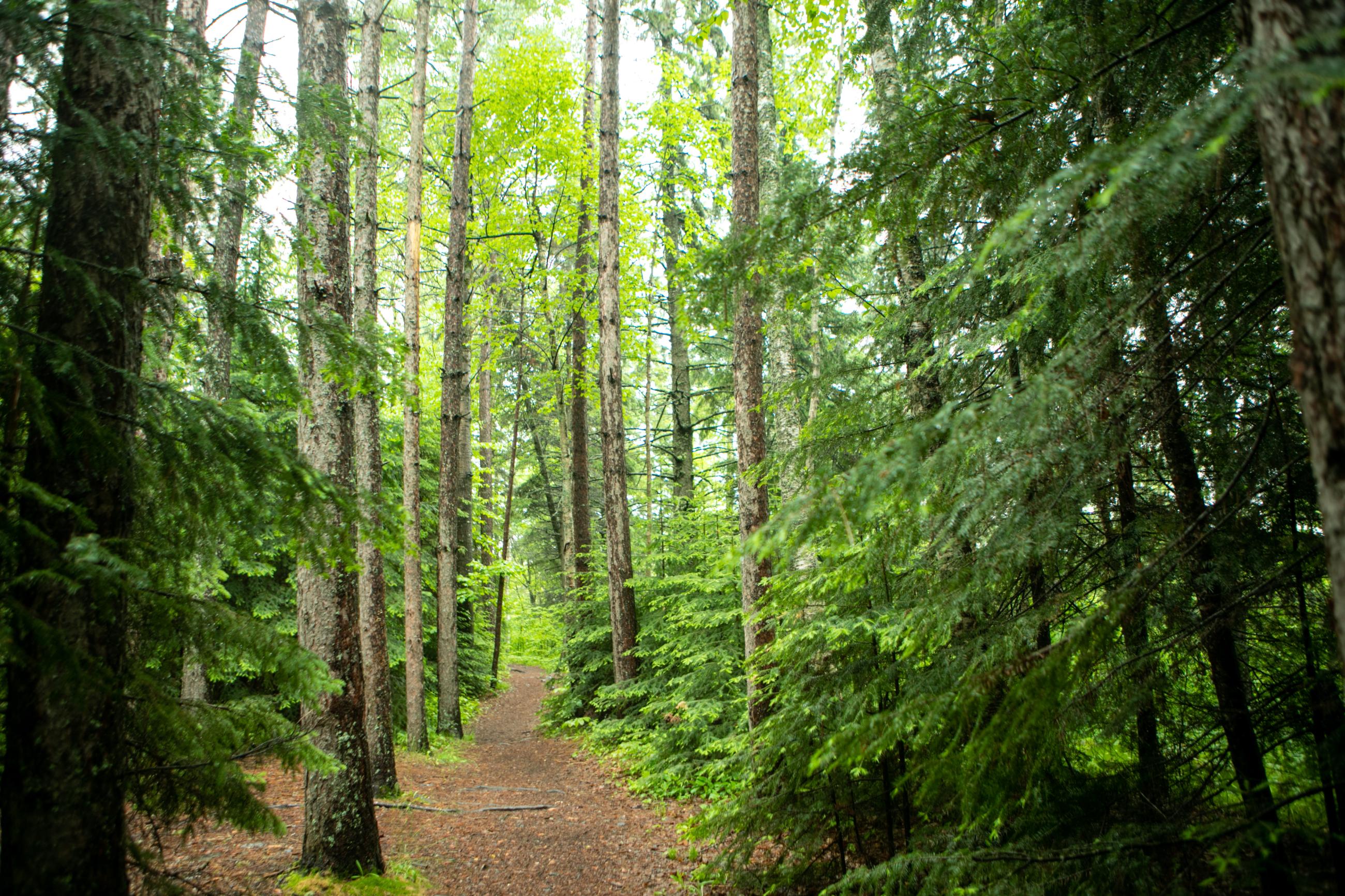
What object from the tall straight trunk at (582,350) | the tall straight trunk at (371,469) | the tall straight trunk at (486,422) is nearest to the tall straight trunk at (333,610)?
the tall straight trunk at (371,469)

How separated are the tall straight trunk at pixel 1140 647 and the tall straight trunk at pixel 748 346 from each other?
3.49 m

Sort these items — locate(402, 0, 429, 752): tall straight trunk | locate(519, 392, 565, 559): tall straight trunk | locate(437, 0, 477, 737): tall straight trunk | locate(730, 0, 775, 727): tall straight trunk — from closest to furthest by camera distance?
locate(730, 0, 775, 727): tall straight trunk < locate(402, 0, 429, 752): tall straight trunk < locate(437, 0, 477, 737): tall straight trunk < locate(519, 392, 565, 559): tall straight trunk

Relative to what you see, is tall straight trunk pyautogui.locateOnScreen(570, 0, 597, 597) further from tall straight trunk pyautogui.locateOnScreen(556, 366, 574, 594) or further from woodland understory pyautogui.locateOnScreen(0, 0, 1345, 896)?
woodland understory pyautogui.locateOnScreen(0, 0, 1345, 896)

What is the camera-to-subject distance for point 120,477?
9.75 ft

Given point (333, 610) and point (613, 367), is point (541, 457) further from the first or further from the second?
point (333, 610)

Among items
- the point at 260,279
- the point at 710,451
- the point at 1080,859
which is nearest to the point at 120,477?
the point at 260,279

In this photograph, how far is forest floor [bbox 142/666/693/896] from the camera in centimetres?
560

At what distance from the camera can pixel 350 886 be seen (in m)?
5.26

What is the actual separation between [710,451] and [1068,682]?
1852cm

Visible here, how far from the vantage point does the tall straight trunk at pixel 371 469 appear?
8156 millimetres

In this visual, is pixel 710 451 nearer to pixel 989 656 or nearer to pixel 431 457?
pixel 431 457

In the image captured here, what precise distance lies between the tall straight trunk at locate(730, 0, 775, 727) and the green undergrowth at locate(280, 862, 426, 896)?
3356 millimetres

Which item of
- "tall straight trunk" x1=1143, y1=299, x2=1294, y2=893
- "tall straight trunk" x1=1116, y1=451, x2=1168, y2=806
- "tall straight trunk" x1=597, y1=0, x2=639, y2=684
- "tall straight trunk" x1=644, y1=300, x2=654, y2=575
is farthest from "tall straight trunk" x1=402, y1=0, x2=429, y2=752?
"tall straight trunk" x1=1143, y1=299, x2=1294, y2=893

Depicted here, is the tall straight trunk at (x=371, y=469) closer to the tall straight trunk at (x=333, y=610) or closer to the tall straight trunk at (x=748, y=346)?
the tall straight trunk at (x=333, y=610)
